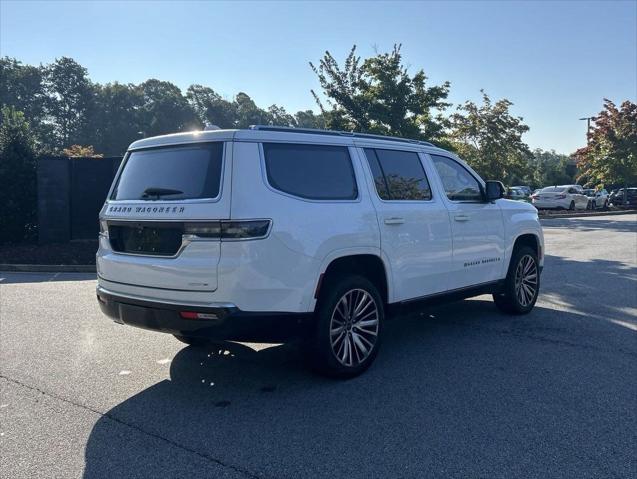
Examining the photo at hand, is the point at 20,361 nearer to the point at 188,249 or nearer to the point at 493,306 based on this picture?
the point at 188,249

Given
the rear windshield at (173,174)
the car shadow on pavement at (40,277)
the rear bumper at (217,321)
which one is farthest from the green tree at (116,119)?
the rear bumper at (217,321)

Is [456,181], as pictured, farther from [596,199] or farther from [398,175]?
[596,199]

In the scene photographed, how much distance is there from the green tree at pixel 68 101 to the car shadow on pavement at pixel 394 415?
96.1 metres

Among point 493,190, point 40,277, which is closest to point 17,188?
point 40,277

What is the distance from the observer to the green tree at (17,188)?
48.4 ft

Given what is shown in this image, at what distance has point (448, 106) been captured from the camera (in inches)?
777

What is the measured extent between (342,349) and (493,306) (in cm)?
366

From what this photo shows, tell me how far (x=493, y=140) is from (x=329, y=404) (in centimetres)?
2677

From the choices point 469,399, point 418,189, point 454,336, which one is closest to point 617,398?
point 469,399

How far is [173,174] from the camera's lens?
14.0 feet

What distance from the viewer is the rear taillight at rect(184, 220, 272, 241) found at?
12.6ft

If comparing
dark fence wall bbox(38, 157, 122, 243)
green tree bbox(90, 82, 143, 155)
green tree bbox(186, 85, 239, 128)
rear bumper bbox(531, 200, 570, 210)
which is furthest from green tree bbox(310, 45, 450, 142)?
green tree bbox(186, 85, 239, 128)

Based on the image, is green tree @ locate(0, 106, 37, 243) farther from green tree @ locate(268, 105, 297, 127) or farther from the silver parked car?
green tree @ locate(268, 105, 297, 127)

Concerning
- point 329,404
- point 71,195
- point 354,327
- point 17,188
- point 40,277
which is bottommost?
point 40,277
